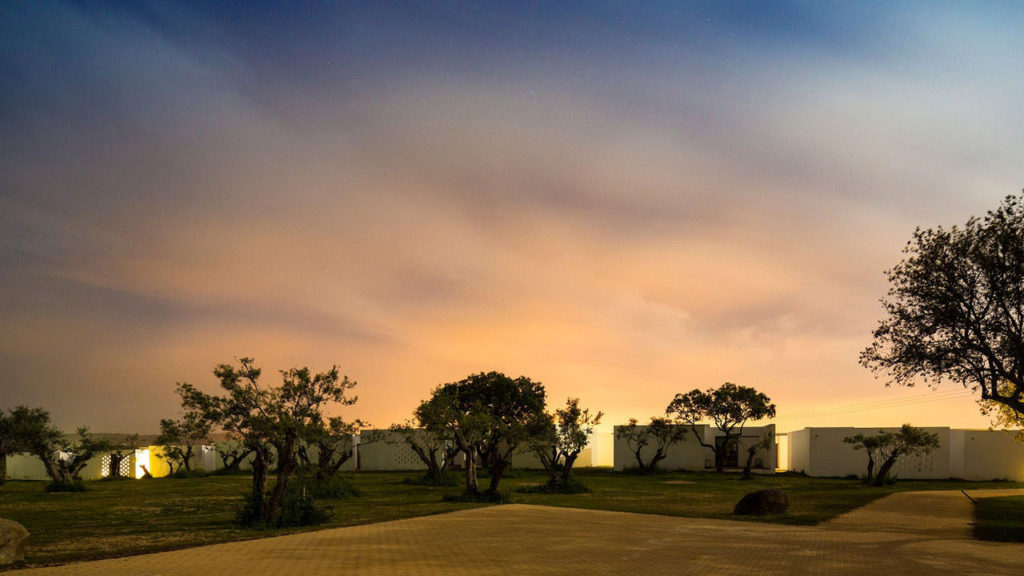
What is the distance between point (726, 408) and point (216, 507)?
34589mm

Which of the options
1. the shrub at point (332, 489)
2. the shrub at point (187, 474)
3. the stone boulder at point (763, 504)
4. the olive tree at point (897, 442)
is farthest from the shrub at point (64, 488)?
the olive tree at point (897, 442)

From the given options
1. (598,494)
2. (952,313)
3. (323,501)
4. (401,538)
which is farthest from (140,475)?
(952,313)

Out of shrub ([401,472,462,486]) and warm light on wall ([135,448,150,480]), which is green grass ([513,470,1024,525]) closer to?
shrub ([401,472,462,486])

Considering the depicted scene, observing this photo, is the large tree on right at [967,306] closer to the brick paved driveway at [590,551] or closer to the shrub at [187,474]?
the brick paved driveway at [590,551]

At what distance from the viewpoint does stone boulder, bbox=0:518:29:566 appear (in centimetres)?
1132

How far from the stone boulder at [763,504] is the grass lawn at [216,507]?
301 mm

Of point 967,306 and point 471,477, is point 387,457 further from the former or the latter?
point 967,306

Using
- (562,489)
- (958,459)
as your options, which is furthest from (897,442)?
(562,489)

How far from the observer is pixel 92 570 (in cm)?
1083

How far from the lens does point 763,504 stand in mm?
20453

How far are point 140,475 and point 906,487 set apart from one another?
4437cm

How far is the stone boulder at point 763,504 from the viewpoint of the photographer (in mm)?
20344

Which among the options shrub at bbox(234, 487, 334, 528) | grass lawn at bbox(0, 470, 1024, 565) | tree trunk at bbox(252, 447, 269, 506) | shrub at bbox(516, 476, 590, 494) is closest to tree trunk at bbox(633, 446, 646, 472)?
grass lawn at bbox(0, 470, 1024, 565)

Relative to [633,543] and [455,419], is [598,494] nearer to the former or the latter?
[455,419]
